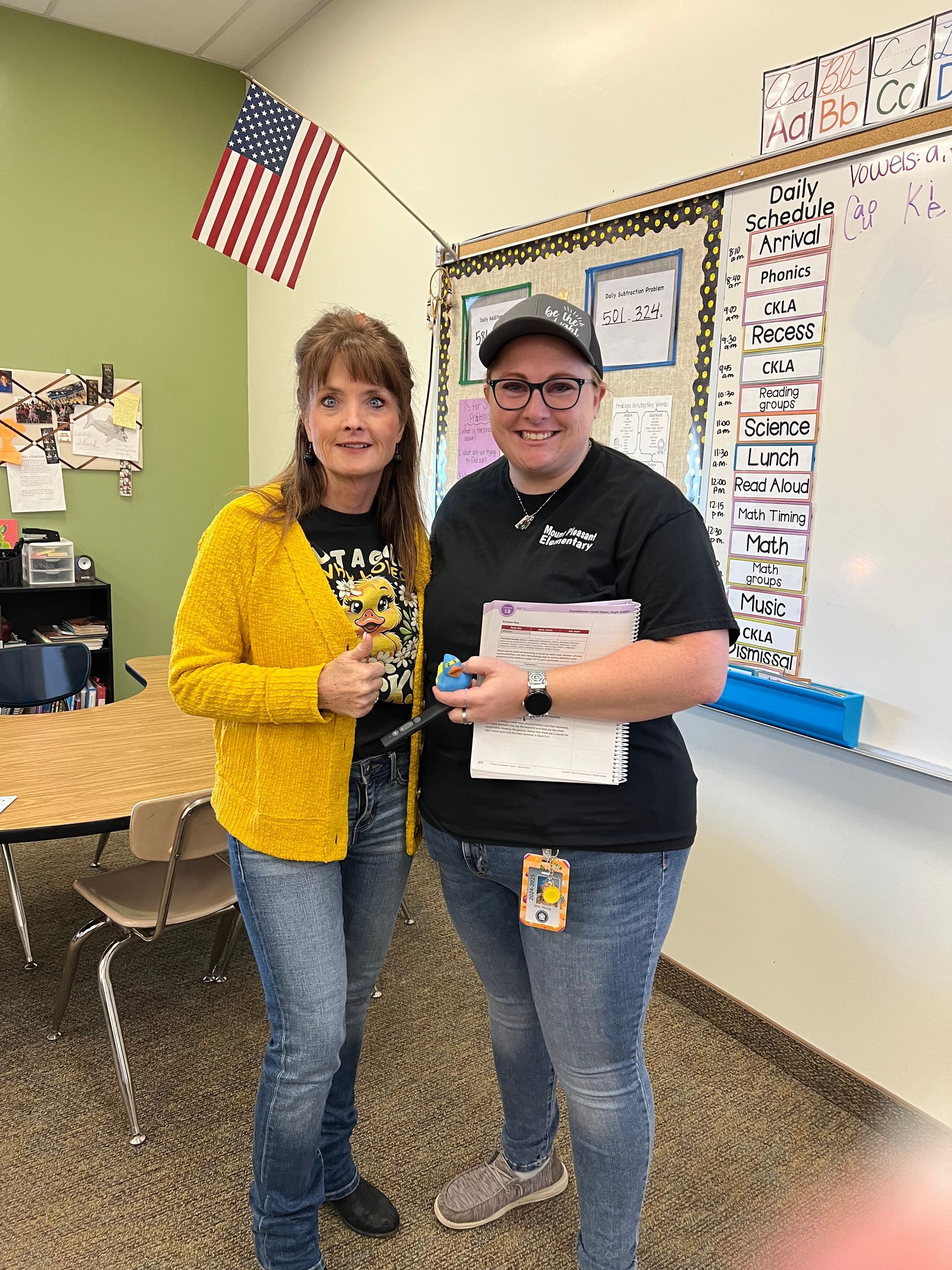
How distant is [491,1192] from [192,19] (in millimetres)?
4788

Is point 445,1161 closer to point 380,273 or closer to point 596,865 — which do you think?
point 596,865

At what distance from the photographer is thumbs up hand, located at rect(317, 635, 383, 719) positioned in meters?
1.28

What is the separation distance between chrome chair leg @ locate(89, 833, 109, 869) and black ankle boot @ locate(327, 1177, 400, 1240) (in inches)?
71.1

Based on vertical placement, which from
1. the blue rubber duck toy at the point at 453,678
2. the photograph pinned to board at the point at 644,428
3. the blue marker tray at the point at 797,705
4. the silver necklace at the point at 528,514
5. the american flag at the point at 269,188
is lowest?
the blue marker tray at the point at 797,705

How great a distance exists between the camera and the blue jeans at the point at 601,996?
1.29 meters

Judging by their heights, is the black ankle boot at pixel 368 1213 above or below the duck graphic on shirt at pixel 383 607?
below

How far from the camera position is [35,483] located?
445 centimetres

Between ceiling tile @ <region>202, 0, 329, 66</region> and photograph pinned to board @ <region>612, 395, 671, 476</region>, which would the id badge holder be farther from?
ceiling tile @ <region>202, 0, 329, 66</region>

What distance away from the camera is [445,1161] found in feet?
6.31

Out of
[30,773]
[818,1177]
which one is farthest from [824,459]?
[30,773]

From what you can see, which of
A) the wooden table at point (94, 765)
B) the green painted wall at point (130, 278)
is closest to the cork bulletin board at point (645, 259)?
the wooden table at point (94, 765)

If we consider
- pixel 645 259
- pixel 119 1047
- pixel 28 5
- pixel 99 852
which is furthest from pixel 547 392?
pixel 28 5

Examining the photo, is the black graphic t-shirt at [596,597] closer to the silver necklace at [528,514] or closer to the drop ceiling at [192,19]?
the silver necklace at [528,514]

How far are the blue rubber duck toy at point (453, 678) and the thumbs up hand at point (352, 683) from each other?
9 cm
